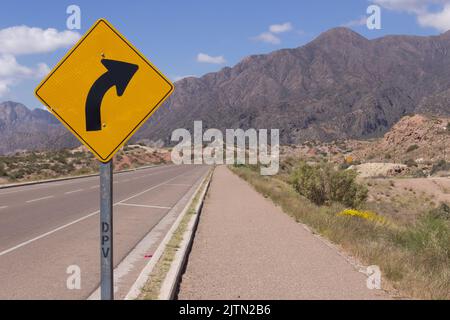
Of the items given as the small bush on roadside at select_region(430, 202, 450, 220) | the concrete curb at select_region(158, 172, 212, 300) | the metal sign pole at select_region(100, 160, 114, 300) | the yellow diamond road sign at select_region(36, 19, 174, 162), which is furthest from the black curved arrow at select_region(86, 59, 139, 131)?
the small bush on roadside at select_region(430, 202, 450, 220)

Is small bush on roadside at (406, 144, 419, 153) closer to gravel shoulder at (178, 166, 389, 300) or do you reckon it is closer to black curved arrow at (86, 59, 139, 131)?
gravel shoulder at (178, 166, 389, 300)

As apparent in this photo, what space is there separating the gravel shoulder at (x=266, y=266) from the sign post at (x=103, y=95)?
2.74 meters

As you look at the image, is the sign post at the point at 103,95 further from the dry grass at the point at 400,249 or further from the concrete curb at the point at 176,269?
the dry grass at the point at 400,249

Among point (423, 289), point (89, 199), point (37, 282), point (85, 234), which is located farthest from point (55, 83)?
point (89, 199)

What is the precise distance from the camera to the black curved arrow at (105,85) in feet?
15.2

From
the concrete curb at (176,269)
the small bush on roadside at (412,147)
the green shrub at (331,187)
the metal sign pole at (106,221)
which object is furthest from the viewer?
the small bush on roadside at (412,147)

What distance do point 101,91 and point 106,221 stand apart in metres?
1.12

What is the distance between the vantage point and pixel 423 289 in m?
6.75

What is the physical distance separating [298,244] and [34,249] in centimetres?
508

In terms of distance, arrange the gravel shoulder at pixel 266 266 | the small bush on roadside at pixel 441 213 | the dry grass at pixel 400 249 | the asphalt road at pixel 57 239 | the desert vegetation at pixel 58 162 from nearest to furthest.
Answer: the gravel shoulder at pixel 266 266 < the dry grass at pixel 400 249 < the asphalt road at pixel 57 239 < the small bush on roadside at pixel 441 213 < the desert vegetation at pixel 58 162

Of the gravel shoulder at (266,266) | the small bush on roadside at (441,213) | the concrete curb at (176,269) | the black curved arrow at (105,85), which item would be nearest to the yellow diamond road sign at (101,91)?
the black curved arrow at (105,85)

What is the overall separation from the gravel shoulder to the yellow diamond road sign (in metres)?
2.85

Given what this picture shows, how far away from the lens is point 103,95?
4629 millimetres

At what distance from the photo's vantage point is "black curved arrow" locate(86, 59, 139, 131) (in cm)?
462
